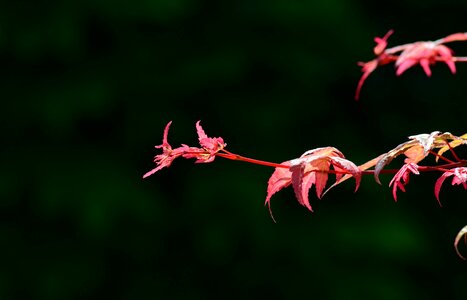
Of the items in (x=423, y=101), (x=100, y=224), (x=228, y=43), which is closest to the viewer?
(x=100, y=224)

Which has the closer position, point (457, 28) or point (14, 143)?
point (14, 143)

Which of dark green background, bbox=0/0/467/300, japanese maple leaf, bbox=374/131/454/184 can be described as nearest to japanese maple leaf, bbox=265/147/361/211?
japanese maple leaf, bbox=374/131/454/184

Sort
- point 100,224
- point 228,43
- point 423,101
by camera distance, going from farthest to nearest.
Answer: point 423,101 → point 228,43 → point 100,224

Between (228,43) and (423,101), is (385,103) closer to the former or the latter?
(423,101)

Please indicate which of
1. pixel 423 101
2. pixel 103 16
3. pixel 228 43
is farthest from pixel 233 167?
pixel 423 101

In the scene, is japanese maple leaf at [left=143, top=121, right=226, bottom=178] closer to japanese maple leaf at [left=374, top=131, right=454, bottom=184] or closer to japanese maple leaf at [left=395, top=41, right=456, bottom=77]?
japanese maple leaf at [left=374, top=131, right=454, bottom=184]

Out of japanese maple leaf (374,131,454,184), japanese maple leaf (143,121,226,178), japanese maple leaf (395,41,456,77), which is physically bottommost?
japanese maple leaf (374,131,454,184)

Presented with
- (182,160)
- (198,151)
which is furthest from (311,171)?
(182,160)

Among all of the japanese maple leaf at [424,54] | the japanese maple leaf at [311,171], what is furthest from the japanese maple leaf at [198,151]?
the japanese maple leaf at [424,54]
